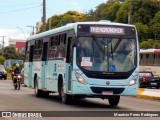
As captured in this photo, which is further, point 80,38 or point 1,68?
point 1,68

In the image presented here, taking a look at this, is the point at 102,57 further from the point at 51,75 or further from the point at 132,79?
the point at 51,75

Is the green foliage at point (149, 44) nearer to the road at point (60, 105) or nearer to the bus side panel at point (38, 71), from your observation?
the bus side panel at point (38, 71)

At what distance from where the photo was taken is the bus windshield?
60.4 ft

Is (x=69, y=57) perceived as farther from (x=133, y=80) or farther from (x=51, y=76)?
(x=51, y=76)

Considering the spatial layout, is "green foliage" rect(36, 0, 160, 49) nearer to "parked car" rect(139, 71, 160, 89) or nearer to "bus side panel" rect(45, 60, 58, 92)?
"parked car" rect(139, 71, 160, 89)

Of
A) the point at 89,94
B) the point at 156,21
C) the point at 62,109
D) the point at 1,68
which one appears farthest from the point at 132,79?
the point at 156,21

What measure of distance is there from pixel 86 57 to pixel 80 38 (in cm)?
78

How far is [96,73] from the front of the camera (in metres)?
18.4

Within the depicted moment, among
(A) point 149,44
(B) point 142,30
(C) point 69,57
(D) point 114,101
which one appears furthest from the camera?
(B) point 142,30

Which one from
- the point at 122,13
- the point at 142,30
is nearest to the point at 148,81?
the point at 142,30

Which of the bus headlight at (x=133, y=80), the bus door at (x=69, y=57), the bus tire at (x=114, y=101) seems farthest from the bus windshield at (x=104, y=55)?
the bus tire at (x=114, y=101)

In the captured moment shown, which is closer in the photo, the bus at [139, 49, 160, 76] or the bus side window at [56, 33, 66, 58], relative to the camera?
the bus side window at [56, 33, 66, 58]

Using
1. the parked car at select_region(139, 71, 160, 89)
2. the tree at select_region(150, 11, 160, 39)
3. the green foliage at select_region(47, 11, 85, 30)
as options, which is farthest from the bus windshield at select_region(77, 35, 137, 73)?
the green foliage at select_region(47, 11, 85, 30)

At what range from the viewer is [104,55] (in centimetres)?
1848
